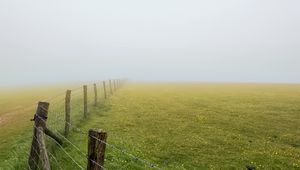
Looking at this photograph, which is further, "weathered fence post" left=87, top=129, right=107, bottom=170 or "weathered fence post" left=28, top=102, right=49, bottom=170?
"weathered fence post" left=28, top=102, right=49, bottom=170

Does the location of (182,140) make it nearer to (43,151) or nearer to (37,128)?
(37,128)

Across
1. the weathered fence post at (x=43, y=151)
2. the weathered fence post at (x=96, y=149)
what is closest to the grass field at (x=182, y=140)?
the weathered fence post at (x=43, y=151)

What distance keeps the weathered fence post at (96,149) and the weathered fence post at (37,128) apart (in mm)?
5538

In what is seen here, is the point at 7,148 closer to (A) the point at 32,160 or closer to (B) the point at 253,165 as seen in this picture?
(A) the point at 32,160

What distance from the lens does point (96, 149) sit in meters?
9.41

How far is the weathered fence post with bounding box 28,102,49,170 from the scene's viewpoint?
1476 cm

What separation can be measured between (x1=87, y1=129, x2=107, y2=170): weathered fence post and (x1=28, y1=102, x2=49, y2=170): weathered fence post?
5.54 m

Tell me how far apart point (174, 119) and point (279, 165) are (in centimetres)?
1513

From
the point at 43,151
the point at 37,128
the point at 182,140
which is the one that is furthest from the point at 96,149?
the point at 182,140

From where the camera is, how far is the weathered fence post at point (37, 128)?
14765 millimetres

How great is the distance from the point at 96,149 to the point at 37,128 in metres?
5.70

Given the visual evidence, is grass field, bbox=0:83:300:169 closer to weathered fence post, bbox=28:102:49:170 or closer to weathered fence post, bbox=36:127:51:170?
weathered fence post, bbox=28:102:49:170

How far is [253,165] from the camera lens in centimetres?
1798

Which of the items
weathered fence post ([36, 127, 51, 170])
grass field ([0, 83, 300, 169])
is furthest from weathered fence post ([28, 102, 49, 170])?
grass field ([0, 83, 300, 169])
